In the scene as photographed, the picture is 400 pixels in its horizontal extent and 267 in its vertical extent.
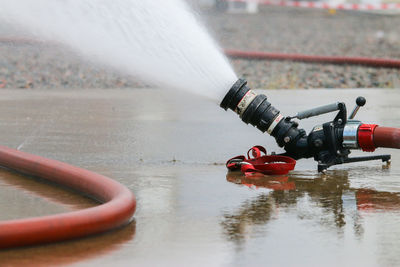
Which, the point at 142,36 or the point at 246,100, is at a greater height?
the point at 142,36

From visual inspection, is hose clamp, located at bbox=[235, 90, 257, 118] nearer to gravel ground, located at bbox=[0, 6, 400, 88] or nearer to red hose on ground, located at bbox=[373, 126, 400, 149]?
red hose on ground, located at bbox=[373, 126, 400, 149]

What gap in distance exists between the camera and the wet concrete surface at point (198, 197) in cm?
349

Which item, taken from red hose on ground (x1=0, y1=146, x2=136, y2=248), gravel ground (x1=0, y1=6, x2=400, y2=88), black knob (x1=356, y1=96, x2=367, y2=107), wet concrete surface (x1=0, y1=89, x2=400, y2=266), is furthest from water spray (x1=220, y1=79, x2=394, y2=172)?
gravel ground (x1=0, y1=6, x2=400, y2=88)

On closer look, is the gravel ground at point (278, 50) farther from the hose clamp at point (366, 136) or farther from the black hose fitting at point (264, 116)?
the hose clamp at point (366, 136)

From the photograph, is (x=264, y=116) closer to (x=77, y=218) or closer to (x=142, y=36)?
(x=142, y=36)

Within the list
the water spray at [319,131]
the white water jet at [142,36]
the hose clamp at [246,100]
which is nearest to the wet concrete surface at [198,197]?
the water spray at [319,131]

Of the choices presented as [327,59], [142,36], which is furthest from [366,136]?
[327,59]

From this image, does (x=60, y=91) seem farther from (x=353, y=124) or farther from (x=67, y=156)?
(x=353, y=124)

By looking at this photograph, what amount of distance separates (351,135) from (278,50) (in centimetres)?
1125

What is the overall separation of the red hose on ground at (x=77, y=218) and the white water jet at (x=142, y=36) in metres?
1.10

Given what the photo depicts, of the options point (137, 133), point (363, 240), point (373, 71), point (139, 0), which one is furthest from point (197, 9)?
point (373, 71)

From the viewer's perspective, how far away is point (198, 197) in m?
4.57

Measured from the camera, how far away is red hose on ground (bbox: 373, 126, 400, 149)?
5.01 meters

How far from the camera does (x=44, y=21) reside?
5883 mm
